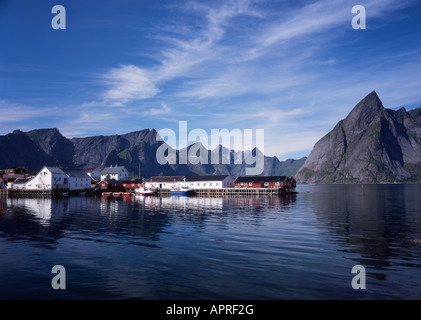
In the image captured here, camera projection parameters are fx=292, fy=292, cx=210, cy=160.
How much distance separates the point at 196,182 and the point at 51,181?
197 ft

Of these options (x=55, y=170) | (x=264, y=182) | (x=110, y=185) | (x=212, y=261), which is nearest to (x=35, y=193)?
(x=55, y=170)

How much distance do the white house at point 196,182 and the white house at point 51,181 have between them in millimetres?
32105

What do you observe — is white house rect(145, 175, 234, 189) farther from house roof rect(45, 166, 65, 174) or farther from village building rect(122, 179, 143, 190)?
house roof rect(45, 166, 65, 174)

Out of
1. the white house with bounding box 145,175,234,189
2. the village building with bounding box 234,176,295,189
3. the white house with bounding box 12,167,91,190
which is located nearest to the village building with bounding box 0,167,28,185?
the white house with bounding box 12,167,91,190

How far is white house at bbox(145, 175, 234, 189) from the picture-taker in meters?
126

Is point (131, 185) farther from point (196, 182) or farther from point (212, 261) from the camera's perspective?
point (212, 261)

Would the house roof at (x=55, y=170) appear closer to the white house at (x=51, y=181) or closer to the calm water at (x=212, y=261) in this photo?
the white house at (x=51, y=181)

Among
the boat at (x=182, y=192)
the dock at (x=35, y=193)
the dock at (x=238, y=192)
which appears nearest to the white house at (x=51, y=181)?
the dock at (x=35, y=193)

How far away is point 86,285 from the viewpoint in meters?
17.0

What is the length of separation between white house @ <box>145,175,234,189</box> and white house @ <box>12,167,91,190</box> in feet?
105
